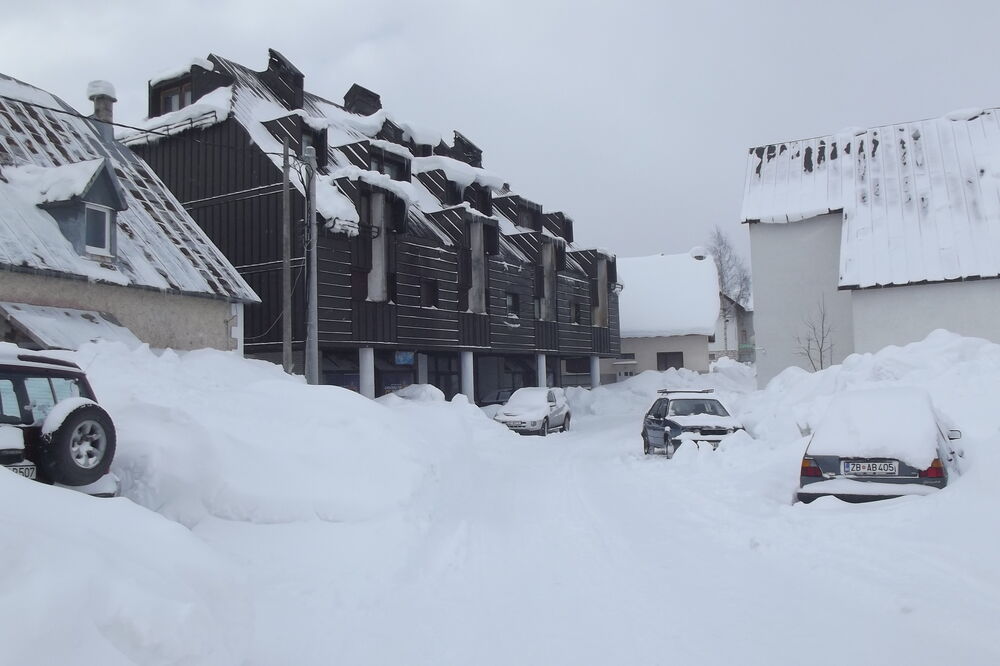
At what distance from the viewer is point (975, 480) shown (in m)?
7.55

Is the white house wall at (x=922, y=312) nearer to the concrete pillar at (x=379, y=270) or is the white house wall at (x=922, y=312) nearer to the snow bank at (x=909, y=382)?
the snow bank at (x=909, y=382)

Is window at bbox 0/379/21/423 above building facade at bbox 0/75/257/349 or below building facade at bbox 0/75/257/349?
below

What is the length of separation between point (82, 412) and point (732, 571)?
598cm

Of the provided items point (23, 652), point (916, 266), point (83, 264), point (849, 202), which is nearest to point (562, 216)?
point (849, 202)

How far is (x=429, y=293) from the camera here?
2602 centimetres

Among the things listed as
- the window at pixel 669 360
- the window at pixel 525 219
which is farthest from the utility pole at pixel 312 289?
the window at pixel 669 360

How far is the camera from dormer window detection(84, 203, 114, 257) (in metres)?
14.3

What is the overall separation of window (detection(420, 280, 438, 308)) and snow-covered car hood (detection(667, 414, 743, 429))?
40.8 feet

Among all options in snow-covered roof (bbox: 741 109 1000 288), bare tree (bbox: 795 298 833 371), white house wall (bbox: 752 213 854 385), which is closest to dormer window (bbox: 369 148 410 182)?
snow-covered roof (bbox: 741 109 1000 288)

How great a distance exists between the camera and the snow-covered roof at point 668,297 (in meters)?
49.0

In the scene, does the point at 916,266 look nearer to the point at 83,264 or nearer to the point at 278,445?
the point at 278,445

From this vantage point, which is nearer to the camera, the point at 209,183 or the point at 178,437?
the point at 178,437

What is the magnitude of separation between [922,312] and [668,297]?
1117 inches

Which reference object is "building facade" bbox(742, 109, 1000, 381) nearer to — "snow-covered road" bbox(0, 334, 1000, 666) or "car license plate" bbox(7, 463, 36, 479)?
"snow-covered road" bbox(0, 334, 1000, 666)
